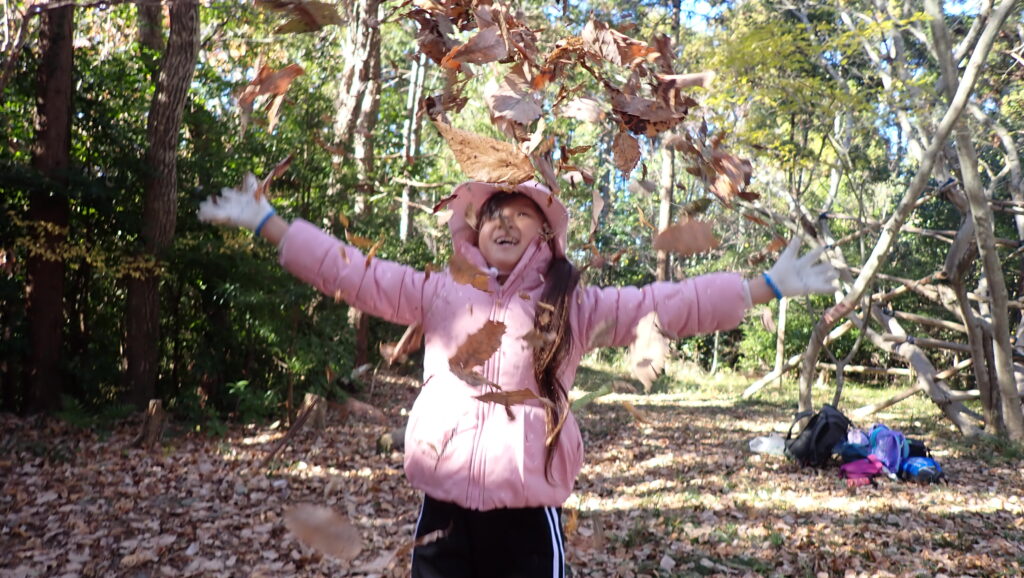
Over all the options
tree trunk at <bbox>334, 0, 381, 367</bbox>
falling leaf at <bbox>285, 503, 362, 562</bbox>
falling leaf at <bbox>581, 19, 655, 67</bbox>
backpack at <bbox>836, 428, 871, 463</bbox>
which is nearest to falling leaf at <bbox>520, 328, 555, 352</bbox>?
falling leaf at <bbox>285, 503, 362, 562</bbox>

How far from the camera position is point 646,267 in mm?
21188

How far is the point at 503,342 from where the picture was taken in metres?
Result: 1.92

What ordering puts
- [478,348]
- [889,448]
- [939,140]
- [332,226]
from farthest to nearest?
1. [332,226]
2. [889,448]
3. [939,140]
4. [478,348]

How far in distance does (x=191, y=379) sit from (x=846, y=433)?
6.43m

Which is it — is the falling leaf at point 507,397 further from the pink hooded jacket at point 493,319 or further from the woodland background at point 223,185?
the woodland background at point 223,185

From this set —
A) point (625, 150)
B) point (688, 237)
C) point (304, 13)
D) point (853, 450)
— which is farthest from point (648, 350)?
point (853, 450)

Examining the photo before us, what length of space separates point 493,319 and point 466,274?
0.13 meters

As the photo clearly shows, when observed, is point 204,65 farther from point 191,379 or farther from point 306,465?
point 306,465

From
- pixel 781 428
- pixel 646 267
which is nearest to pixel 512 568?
pixel 781 428

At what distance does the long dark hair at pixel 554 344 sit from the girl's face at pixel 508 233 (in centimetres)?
10

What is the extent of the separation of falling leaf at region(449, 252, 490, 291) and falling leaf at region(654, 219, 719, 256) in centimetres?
46

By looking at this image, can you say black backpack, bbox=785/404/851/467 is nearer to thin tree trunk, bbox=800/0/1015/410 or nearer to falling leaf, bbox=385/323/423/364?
thin tree trunk, bbox=800/0/1015/410

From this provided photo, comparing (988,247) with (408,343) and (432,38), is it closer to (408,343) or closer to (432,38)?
(432,38)

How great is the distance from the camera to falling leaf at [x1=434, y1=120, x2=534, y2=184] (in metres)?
1.90
